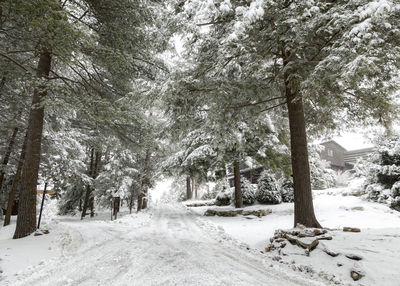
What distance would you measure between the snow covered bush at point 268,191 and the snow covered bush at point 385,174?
456 cm

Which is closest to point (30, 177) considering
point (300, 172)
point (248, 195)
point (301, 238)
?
point (301, 238)

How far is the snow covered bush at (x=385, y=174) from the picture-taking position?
10.1 meters

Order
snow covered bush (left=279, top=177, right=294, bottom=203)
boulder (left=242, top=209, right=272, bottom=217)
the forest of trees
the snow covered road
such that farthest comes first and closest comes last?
1. snow covered bush (left=279, top=177, right=294, bottom=203)
2. boulder (left=242, top=209, right=272, bottom=217)
3. the forest of trees
4. the snow covered road

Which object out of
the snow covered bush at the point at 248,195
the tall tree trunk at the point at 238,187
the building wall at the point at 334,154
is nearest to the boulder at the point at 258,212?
the tall tree trunk at the point at 238,187

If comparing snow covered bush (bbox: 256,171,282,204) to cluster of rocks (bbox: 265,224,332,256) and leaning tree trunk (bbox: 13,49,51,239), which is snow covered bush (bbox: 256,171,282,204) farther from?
leaning tree trunk (bbox: 13,49,51,239)

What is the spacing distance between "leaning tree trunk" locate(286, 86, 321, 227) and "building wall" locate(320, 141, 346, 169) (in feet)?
96.0

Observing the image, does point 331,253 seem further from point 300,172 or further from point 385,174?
point 385,174

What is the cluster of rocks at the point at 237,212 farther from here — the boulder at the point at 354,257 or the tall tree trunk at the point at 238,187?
the boulder at the point at 354,257

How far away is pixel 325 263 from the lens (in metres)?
4.19

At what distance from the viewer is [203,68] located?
617 cm

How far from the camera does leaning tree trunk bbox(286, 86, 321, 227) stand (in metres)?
6.02

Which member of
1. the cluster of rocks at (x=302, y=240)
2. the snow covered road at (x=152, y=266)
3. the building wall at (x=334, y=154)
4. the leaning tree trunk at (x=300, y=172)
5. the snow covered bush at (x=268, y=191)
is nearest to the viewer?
the snow covered road at (x=152, y=266)

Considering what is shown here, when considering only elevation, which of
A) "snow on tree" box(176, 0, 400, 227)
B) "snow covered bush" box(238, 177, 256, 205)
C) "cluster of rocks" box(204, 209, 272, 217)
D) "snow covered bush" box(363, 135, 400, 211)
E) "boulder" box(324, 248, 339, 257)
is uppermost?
"snow on tree" box(176, 0, 400, 227)

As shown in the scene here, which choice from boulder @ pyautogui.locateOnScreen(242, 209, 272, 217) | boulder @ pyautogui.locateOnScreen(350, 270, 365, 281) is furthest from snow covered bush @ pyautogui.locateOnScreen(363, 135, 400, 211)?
boulder @ pyautogui.locateOnScreen(350, 270, 365, 281)
